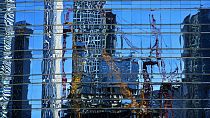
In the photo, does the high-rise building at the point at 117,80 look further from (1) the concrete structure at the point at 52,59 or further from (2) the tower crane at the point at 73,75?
(1) the concrete structure at the point at 52,59

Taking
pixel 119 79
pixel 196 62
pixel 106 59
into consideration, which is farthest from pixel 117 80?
pixel 196 62

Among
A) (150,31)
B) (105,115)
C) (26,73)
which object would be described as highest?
(150,31)

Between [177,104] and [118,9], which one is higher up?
[118,9]

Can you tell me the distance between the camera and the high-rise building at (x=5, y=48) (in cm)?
2178

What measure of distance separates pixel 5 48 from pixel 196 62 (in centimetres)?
833

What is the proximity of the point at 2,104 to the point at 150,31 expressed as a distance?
709 centimetres

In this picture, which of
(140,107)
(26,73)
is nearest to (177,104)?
(140,107)

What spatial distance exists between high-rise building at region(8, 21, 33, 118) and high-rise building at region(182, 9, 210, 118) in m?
6.76

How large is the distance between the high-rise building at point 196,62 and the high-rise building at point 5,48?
758 cm

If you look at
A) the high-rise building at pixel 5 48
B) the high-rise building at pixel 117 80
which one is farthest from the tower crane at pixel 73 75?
the high-rise building at pixel 5 48

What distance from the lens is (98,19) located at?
72.4ft

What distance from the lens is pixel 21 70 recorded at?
866 inches

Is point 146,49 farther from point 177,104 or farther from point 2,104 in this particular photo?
point 2,104

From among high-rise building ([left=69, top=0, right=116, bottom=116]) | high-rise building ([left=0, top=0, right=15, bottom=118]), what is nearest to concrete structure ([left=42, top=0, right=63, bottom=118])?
high-rise building ([left=69, top=0, right=116, bottom=116])
